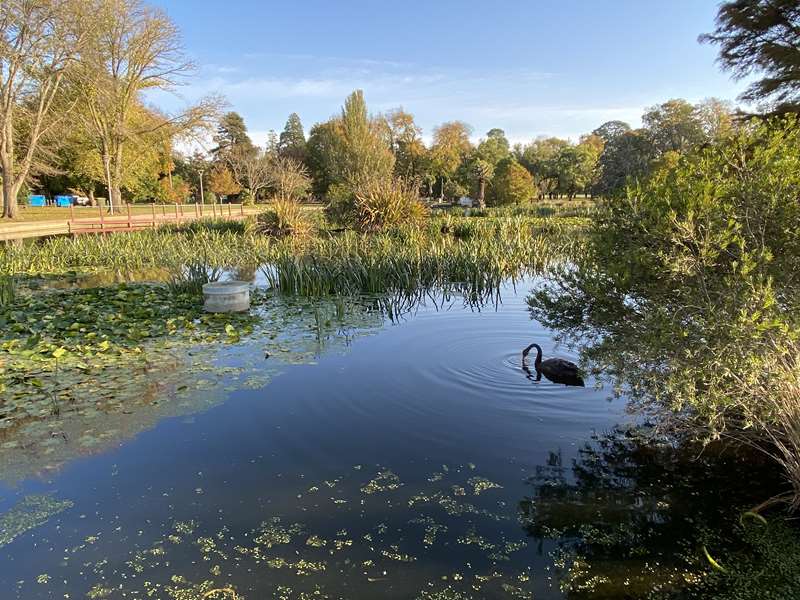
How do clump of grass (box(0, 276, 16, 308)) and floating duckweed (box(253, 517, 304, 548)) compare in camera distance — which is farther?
clump of grass (box(0, 276, 16, 308))

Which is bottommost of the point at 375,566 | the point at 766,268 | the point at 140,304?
the point at 375,566

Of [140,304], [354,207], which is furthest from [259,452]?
[354,207]

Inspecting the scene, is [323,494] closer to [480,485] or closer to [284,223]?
[480,485]

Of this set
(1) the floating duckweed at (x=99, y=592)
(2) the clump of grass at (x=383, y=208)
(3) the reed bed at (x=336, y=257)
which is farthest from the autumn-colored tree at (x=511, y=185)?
(1) the floating duckweed at (x=99, y=592)

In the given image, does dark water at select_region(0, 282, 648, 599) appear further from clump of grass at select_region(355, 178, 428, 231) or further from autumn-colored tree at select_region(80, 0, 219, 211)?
autumn-colored tree at select_region(80, 0, 219, 211)

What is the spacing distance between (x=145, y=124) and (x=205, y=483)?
110 feet

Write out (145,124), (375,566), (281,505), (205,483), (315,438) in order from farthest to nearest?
(145,124), (315,438), (205,483), (281,505), (375,566)

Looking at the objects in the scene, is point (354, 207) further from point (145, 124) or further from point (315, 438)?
point (145, 124)

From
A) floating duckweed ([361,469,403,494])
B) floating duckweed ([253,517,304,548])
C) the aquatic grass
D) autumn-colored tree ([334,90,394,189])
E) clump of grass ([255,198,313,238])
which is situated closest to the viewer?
floating duckweed ([253,517,304,548])

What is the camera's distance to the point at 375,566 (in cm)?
232

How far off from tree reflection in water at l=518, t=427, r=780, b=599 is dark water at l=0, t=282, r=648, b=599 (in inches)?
4.6

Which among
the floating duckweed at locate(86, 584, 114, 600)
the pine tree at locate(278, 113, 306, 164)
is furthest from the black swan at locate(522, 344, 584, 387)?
the pine tree at locate(278, 113, 306, 164)

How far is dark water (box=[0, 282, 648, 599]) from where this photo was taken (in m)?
2.25

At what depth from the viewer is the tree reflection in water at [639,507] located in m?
2.27
